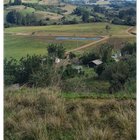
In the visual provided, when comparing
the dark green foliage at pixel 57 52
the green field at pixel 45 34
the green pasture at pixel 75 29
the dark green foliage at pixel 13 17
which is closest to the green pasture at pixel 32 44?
the green field at pixel 45 34

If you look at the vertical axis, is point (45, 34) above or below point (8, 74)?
above

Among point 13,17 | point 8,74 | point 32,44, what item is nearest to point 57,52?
point 13,17

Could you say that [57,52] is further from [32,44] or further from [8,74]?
[8,74]

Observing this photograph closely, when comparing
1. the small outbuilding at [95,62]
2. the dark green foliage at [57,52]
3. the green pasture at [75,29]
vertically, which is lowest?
the small outbuilding at [95,62]

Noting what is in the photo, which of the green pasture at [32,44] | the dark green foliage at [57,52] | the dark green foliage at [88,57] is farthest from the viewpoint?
the green pasture at [32,44]

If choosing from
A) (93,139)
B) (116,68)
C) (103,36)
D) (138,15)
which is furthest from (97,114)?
(103,36)

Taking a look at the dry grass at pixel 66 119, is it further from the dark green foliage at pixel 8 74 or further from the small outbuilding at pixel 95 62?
the small outbuilding at pixel 95 62

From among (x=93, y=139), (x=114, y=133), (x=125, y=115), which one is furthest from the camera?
(x=125, y=115)

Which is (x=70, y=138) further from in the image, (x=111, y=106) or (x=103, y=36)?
(x=103, y=36)

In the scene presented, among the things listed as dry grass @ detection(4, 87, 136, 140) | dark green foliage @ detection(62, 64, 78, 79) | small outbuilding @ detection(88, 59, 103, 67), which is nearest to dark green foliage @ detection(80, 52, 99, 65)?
small outbuilding @ detection(88, 59, 103, 67)
